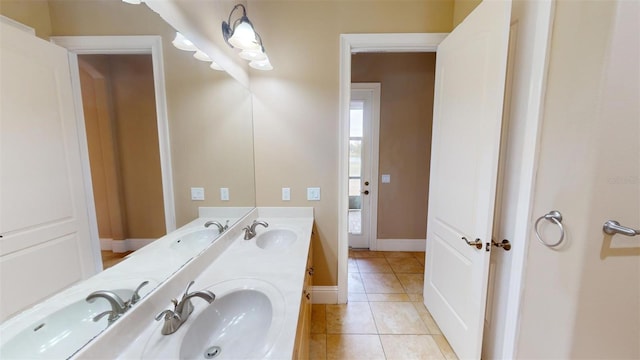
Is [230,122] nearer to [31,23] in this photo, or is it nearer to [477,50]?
[31,23]

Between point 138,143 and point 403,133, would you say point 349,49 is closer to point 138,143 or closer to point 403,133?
point 403,133

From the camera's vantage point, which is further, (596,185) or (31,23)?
(596,185)

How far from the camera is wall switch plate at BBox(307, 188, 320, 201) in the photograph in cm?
216

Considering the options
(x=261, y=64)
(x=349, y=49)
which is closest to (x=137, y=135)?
(x=261, y=64)

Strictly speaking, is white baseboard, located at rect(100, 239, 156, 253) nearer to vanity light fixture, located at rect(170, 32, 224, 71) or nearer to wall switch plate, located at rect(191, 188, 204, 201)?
wall switch plate, located at rect(191, 188, 204, 201)

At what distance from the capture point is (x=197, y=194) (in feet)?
4.35

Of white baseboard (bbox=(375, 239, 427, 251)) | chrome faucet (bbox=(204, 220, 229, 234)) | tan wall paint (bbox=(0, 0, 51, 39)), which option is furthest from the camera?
white baseboard (bbox=(375, 239, 427, 251))

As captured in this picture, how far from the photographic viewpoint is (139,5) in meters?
0.89

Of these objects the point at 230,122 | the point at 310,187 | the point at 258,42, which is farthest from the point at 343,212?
the point at 258,42

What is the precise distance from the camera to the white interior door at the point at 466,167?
1310 millimetres

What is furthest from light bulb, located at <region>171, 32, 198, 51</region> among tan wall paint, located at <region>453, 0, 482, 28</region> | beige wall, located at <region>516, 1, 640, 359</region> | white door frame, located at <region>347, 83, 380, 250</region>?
white door frame, located at <region>347, 83, 380, 250</region>

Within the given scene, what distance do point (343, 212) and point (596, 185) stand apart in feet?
4.92

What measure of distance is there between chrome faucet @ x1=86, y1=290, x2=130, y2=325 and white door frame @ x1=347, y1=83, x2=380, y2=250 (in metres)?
2.85

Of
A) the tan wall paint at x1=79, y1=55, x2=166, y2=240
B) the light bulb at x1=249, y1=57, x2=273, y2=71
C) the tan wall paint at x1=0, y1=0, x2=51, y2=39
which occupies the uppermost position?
the light bulb at x1=249, y1=57, x2=273, y2=71
